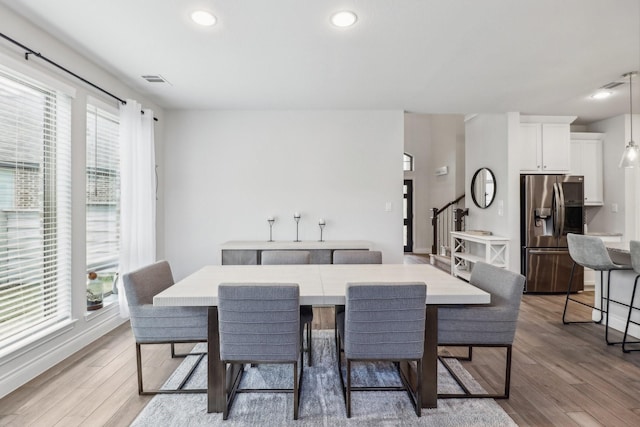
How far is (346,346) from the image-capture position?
187cm

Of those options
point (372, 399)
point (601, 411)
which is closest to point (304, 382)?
point (372, 399)

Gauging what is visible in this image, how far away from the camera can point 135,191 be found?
11.4 feet

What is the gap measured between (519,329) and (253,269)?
2.68 metres

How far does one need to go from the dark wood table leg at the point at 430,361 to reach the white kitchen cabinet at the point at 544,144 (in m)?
3.67

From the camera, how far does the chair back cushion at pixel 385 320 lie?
69.6 inches

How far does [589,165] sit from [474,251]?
6.92ft

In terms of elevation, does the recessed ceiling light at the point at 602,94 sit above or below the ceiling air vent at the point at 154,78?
above

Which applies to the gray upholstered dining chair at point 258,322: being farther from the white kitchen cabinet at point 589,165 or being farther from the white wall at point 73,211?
the white kitchen cabinet at point 589,165

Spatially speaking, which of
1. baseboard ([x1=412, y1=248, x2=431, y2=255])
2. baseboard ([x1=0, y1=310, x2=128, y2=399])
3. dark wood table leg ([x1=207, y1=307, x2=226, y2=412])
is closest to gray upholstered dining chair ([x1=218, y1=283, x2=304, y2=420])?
dark wood table leg ([x1=207, y1=307, x2=226, y2=412])

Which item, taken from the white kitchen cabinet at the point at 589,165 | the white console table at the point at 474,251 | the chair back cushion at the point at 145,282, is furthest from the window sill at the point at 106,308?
the white kitchen cabinet at the point at 589,165

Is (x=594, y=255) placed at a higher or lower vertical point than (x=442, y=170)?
lower

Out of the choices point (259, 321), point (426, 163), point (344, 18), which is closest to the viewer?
point (259, 321)

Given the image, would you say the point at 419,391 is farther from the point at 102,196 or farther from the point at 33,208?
the point at 102,196

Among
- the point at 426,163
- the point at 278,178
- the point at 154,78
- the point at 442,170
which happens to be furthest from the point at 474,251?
the point at 154,78
